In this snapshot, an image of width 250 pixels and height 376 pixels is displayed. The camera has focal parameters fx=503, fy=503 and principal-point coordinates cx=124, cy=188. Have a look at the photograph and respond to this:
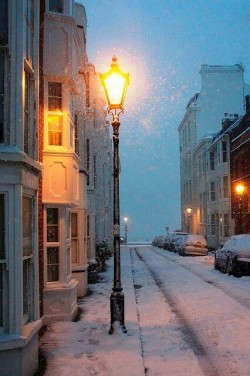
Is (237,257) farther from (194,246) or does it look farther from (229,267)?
(194,246)

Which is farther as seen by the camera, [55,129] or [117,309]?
[55,129]

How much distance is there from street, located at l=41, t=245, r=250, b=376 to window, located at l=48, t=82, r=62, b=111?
472cm

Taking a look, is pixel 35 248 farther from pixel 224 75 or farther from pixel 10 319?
pixel 224 75

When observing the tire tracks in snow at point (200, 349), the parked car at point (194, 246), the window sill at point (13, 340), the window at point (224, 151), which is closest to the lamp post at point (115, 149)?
the tire tracks in snow at point (200, 349)

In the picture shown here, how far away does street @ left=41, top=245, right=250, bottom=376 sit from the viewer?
7.35m

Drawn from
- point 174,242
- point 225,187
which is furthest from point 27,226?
point 225,187

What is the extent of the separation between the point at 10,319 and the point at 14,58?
11.6 feet

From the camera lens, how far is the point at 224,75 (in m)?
57.3

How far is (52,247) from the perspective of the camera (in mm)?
11062

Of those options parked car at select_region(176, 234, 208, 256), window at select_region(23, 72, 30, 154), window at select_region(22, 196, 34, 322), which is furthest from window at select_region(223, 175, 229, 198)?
window at select_region(22, 196, 34, 322)

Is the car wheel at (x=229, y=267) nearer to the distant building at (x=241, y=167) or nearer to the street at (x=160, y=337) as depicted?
the street at (x=160, y=337)

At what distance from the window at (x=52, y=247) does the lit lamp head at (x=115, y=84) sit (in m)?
2.79

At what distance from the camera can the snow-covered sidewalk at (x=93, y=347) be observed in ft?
23.5

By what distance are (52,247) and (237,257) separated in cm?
1075
